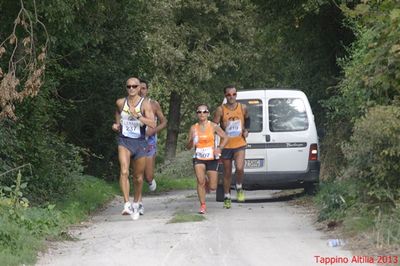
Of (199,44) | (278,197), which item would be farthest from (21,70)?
(199,44)

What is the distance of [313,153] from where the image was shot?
14.9m

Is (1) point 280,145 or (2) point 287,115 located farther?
(2) point 287,115

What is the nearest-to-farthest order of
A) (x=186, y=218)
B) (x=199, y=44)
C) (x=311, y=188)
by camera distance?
(x=186, y=218), (x=311, y=188), (x=199, y=44)

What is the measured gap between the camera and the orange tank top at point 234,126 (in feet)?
43.7

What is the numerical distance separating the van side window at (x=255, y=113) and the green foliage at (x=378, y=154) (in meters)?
5.18

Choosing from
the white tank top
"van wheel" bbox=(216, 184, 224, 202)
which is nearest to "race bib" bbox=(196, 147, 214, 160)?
the white tank top

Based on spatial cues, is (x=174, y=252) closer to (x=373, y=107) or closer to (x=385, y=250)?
(x=385, y=250)

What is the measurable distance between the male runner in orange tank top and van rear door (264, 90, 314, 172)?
1451 millimetres

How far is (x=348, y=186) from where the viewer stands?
419 inches

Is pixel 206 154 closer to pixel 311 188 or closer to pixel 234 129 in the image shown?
pixel 234 129

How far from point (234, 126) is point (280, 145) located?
1.86m

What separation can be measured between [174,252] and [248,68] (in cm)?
3051

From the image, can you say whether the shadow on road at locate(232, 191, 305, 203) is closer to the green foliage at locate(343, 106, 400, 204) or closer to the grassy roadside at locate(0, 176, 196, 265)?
the grassy roadside at locate(0, 176, 196, 265)

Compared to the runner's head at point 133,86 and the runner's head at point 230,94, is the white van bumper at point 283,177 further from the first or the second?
the runner's head at point 133,86
